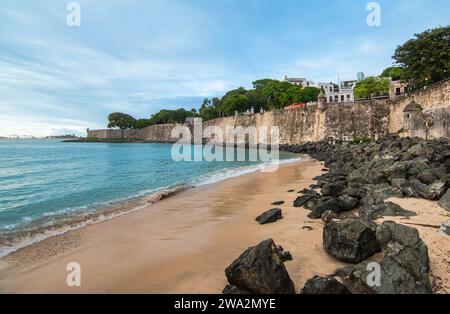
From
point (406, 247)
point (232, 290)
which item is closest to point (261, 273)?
point (232, 290)

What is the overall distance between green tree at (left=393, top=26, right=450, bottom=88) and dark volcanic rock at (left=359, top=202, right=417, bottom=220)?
112ft

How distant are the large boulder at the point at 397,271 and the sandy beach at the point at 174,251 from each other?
0.37m

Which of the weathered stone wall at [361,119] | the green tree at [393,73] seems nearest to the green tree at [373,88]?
the green tree at [393,73]

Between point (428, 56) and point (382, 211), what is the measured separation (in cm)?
3666

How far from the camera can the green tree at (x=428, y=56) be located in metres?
33.3

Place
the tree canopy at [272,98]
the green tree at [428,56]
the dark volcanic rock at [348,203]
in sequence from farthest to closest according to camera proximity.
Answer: the tree canopy at [272,98] < the green tree at [428,56] < the dark volcanic rock at [348,203]

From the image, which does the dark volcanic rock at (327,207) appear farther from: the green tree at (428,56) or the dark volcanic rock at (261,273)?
the green tree at (428,56)

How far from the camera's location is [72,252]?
642cm

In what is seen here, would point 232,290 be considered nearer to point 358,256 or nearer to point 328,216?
point 358,256

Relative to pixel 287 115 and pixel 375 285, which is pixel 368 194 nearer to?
pixel 375 285

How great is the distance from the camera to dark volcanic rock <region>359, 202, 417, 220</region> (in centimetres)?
663

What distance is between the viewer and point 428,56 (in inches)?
1345

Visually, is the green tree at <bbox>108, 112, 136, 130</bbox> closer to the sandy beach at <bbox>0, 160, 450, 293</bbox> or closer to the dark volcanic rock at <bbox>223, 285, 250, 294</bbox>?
the sandy beach at <bbox>0, 160, 450, 293</bbox>

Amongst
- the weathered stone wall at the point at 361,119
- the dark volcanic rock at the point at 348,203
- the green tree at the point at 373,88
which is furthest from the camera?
the green tree at the point at 373,88
